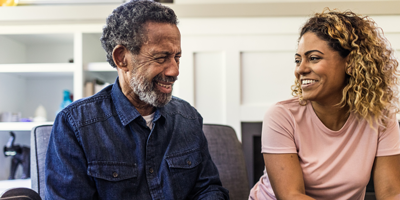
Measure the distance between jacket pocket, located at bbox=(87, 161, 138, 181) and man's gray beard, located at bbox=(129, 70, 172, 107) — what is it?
0.22 meters

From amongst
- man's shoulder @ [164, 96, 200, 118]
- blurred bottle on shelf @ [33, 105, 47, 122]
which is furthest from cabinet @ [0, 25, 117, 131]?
man's shoulder @ [164, 96, 200, 118]

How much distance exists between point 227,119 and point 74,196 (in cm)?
113

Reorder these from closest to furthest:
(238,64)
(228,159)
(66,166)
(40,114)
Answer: (66,166)
(228,159)
(238,64)
(40,114)

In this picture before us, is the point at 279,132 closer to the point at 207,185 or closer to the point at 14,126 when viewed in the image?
the point at 207,185

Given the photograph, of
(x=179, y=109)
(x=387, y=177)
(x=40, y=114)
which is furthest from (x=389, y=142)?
(x=40, y=114)

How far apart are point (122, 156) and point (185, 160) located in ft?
0.71

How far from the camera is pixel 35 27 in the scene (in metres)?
1.97

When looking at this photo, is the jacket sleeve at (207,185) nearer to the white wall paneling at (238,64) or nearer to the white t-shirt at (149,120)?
the white t-shirt at (149,120)

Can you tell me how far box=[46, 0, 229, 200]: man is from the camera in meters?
0.98

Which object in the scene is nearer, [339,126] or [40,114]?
[339,126]

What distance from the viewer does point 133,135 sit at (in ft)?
3.54

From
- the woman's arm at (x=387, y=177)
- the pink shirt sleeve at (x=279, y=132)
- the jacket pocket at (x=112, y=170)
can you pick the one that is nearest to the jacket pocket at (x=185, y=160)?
the jacket pocket at (x=112, y=170)

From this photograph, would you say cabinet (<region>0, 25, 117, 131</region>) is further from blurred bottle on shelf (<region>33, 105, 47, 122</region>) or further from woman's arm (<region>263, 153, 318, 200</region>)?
woman's arm (<region>263, 153, 318, 200</region>)

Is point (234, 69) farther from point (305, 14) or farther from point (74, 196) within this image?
point (74, 196)
